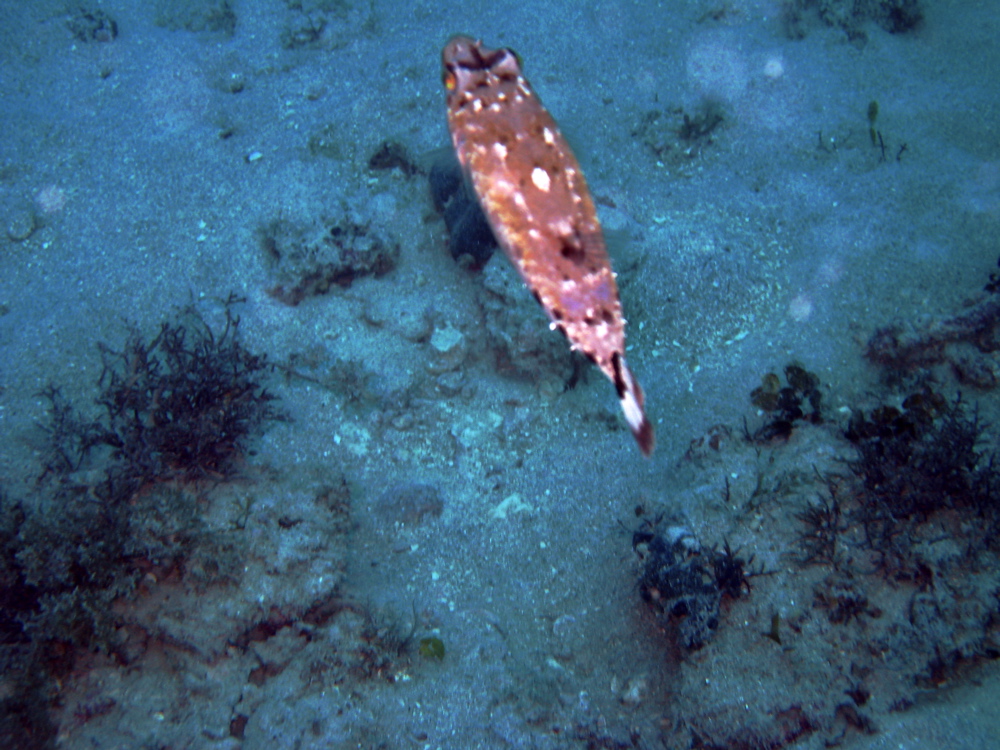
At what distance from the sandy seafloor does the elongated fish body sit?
308mm

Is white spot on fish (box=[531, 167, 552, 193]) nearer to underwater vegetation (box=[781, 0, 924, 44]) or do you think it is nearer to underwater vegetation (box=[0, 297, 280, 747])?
underwater vegetation (box=[0, 297, 280, 747])

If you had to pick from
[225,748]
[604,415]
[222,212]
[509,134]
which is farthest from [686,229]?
[225,748]

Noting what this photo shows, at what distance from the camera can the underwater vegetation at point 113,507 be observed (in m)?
3.17

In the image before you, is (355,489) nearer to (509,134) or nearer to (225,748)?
(225,748)

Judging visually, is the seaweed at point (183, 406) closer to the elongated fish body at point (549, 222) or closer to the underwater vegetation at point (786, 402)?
the elongated fish body at point (549, 222)

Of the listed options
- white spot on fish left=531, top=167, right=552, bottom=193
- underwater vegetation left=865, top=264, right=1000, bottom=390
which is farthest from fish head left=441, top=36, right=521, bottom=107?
underwater vegetation left=865, top=264, right=1000, bottom=390

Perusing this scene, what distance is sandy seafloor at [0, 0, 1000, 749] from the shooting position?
3328 mm

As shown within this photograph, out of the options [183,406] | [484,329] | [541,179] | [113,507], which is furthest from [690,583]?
[183,406]

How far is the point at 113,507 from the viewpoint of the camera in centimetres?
357

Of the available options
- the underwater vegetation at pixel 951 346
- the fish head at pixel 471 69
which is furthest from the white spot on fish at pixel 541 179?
the underwater vegetation at pixel 951 346

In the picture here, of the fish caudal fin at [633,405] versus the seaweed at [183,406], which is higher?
the fish caudal fin at [633,405]

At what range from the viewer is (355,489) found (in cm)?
462

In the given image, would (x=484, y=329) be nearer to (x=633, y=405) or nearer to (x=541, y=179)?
(x=541, y=179)

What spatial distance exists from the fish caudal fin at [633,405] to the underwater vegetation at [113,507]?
2876mm
